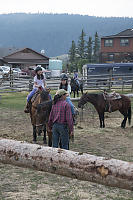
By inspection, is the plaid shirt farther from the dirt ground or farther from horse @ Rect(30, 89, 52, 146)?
horse @ Rect(30, 89, 52, 146)

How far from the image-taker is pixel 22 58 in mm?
67500

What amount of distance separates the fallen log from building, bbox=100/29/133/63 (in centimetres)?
4931

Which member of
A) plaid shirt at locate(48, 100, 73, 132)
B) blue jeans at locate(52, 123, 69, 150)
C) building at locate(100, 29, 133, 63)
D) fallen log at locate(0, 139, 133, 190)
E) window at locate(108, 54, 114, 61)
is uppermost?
building at locate(100, 29, 133, 63)

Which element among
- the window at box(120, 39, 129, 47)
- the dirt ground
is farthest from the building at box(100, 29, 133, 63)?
the dirt ground

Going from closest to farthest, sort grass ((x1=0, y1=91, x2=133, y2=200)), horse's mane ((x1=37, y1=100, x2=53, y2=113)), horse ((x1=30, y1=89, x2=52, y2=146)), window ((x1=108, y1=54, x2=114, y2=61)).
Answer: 1. grass ((x1=0, y1=91, x2=133, y2=200))
2. horse's mane ((x1=37, y1=100, x2=53, y2=113))
3. horse ((x1=30, y1=89, x2=52, y2=146))
4. window ((x1=108, y1=54, x2=114, y2=61))

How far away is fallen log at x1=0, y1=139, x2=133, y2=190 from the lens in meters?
3.45

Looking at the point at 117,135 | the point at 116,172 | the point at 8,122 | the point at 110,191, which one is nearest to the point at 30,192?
the point at 110,191

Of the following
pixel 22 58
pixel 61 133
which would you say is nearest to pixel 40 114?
pixel 61 133

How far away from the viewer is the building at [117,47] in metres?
52.3

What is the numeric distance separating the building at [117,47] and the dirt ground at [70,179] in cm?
3874

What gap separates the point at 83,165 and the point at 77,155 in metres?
0.17

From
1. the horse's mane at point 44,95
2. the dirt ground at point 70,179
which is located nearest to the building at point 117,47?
the dirt ground at point 70,179

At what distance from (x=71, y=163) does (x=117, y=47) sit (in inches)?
2003

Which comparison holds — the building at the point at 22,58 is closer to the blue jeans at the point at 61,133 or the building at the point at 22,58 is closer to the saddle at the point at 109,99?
the saddle at the point at 109,99
